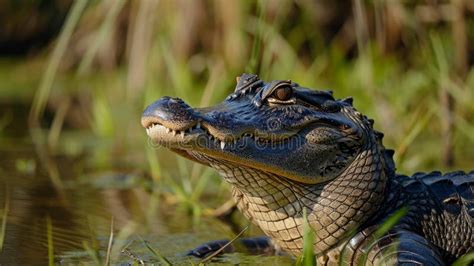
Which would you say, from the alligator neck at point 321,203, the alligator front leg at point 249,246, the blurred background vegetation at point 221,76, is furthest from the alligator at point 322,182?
the blurred background vegetation at point 221,76

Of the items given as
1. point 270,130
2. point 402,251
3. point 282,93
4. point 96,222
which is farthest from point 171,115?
point 96,222

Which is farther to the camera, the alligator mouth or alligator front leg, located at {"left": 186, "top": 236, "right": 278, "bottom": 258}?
alligator front leg, located at {"left": 186, "top": 236, "right": 278, "bottom": 258}

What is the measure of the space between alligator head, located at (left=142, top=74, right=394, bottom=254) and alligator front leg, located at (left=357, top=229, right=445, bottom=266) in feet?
0.40

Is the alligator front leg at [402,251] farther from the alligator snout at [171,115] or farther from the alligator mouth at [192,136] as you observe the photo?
the alligator snout at [171,115]

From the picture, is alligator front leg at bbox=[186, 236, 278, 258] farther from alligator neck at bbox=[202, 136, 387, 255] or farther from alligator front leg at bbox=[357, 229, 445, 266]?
alligator front leg at bbox=[357, 229, 445, 266]

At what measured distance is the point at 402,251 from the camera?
10.2 ft

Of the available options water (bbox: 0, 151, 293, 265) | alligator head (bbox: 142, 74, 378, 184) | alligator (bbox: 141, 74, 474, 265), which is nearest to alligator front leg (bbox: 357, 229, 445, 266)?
alligator (bbox: 141, 74, 474, 265)

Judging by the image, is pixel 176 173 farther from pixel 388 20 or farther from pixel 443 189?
pixel 388 20

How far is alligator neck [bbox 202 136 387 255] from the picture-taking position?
3234 mm

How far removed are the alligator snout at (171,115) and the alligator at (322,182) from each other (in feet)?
0.16

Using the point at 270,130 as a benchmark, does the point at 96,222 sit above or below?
above

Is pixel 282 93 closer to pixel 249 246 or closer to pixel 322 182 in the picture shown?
pixel 322 182

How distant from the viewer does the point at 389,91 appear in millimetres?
7402

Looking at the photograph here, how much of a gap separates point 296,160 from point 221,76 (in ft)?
14.4
